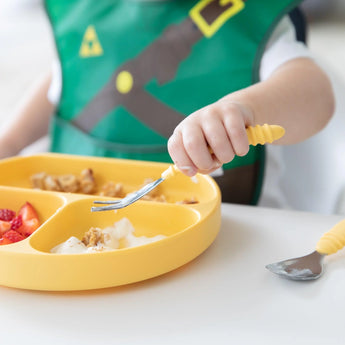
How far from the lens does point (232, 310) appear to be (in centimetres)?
54

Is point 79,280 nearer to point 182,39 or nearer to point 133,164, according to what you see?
point 133,164

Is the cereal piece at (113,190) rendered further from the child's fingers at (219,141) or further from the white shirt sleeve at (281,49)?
the white shirt sleeve at (281,49)

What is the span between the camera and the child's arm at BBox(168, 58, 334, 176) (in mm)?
610

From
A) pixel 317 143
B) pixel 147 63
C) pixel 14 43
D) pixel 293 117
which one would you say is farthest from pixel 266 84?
pixel 14 43

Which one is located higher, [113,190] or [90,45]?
[90,45]

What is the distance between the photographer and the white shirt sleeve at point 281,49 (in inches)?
38.6

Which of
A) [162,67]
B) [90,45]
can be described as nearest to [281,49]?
[162,67]

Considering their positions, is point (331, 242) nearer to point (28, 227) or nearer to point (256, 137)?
point (256, 137)

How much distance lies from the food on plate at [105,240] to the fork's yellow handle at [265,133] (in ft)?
0.55

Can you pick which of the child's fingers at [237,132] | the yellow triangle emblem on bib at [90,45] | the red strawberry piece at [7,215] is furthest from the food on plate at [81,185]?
the yellow triangle emblem on bib at [90,45]

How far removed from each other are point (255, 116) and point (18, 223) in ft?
1.15

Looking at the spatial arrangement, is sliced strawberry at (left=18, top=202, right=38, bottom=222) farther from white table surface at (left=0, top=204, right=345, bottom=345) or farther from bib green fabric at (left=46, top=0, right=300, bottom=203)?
bib green fabric at (left=46, top=0, right=300, bottom=203)

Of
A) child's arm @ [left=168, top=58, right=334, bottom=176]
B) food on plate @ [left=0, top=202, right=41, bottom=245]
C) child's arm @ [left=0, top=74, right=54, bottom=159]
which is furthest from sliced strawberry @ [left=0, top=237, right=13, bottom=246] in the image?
Answer: child's arm @ [left=0, top=74, right=54, bottom=159]

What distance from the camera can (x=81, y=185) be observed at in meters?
0.84
